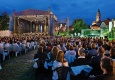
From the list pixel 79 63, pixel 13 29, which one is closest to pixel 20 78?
pixel 79 63

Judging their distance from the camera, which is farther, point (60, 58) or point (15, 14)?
point (15, 14)

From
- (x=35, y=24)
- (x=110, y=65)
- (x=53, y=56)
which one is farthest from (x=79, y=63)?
(x=35, y=24)

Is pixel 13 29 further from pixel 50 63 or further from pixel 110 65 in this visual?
pixel 110 65

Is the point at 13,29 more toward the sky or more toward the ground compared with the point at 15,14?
more toward the ground

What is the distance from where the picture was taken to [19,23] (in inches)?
1965

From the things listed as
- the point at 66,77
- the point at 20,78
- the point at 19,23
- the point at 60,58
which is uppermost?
the point at 19,23

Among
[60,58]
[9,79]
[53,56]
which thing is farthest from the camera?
[9,79]

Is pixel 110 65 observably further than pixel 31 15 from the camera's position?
No

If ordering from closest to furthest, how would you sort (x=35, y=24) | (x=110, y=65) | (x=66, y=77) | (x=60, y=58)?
(x=110, y=65) < (x=66, y=77) < (x=60, y=58) < (x=35, y=24)

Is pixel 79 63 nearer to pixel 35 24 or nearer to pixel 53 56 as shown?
pixel 53 56

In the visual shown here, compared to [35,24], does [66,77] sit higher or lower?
lower

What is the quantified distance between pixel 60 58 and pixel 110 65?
251 centimetres

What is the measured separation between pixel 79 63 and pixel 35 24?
179ft

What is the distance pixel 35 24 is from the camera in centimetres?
6047
